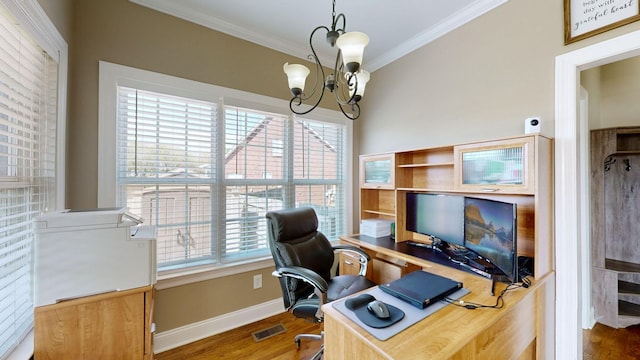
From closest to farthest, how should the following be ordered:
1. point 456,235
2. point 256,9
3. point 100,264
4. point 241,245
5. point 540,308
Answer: point 100,264 → point 540,308 → point 456,235 → point 256,9 → point 241,245

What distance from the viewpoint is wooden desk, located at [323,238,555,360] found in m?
0.92

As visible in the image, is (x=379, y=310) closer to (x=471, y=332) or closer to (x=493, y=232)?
(x=471, y=332)

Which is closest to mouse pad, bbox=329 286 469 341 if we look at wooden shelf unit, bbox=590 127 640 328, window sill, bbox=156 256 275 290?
window sill, bbox=156 256 275 290

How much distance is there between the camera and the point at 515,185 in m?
1.56

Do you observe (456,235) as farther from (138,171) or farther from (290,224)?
(138,171)

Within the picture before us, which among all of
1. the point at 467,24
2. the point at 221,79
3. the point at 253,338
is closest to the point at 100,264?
the point at 253,338

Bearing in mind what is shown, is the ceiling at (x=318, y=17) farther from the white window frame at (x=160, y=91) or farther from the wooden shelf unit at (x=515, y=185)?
the wooden shelf unit at (x=515, y=185)

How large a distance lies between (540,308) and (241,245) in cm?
233

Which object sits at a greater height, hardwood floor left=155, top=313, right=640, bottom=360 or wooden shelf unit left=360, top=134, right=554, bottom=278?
wooden shelf unit left=360, top=134, right=554, bottom=278

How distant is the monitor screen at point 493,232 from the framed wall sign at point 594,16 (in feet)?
3.89

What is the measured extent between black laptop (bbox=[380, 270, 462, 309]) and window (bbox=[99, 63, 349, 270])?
1532 mm

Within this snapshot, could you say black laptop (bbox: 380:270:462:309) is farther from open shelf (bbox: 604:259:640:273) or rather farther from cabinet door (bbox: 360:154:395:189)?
open shelf (bbox: 604:259:640:273)

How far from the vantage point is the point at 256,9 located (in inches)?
80.7

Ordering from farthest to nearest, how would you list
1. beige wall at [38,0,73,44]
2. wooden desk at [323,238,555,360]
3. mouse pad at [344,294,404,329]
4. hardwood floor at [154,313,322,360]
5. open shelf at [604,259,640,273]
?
open shelf at [604,259,640,273], hardwood floor at [154,313,322,360], beige wall at [38,0,73,44], mouse pad at [344,294,404,329], wooden desk at [323,238,555,360]
